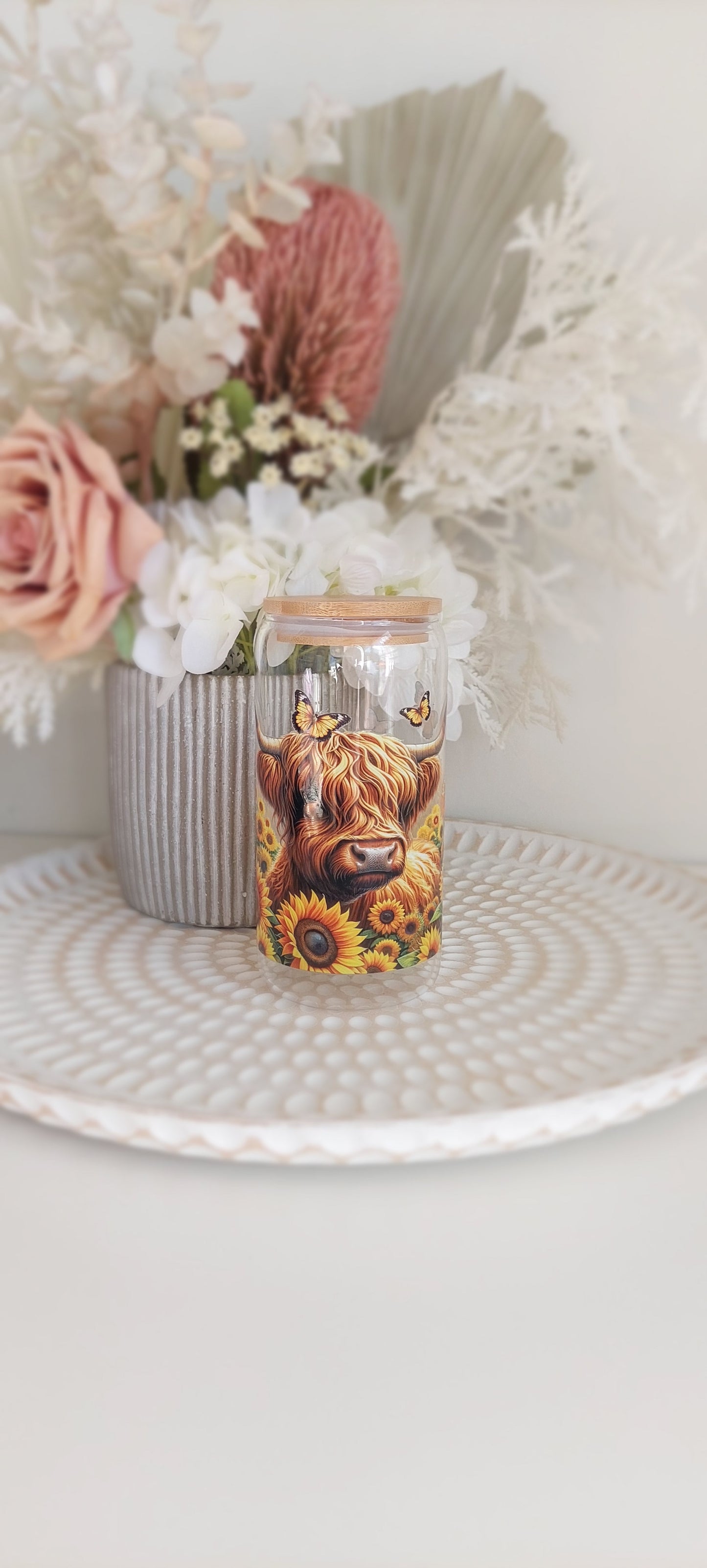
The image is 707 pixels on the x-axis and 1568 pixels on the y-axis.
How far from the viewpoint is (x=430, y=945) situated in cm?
45

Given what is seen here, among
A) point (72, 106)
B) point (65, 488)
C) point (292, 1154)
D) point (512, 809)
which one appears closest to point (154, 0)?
point (72, 106)

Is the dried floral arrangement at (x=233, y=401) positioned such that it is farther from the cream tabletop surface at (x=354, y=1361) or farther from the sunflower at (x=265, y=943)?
the cream tabletop surface at (x=354, y=1361)

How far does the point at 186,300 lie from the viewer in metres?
0.52

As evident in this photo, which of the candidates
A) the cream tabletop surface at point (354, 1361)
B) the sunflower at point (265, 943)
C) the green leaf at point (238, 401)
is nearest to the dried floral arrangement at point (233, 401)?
the green leaf at point (238, 401)

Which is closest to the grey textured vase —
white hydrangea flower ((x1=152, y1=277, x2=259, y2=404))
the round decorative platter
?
the round decorative platter

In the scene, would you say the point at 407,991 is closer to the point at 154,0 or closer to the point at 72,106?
the point at 72,106

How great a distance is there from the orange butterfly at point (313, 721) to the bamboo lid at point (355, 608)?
0.03m

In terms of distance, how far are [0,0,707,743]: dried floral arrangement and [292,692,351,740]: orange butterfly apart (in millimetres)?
56

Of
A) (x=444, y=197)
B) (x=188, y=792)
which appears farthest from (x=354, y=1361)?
(x=444, y=197)

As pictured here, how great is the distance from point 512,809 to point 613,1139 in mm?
318

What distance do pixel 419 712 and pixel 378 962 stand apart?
96 millimetres

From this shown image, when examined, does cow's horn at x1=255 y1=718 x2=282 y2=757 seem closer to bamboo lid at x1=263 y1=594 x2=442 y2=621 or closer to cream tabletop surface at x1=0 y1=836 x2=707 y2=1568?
bamboo lid at x1=263 y1=594 x2=442 y2=621

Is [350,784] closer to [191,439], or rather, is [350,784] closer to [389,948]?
[389,948]

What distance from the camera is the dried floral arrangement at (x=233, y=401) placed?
1.46 feet
